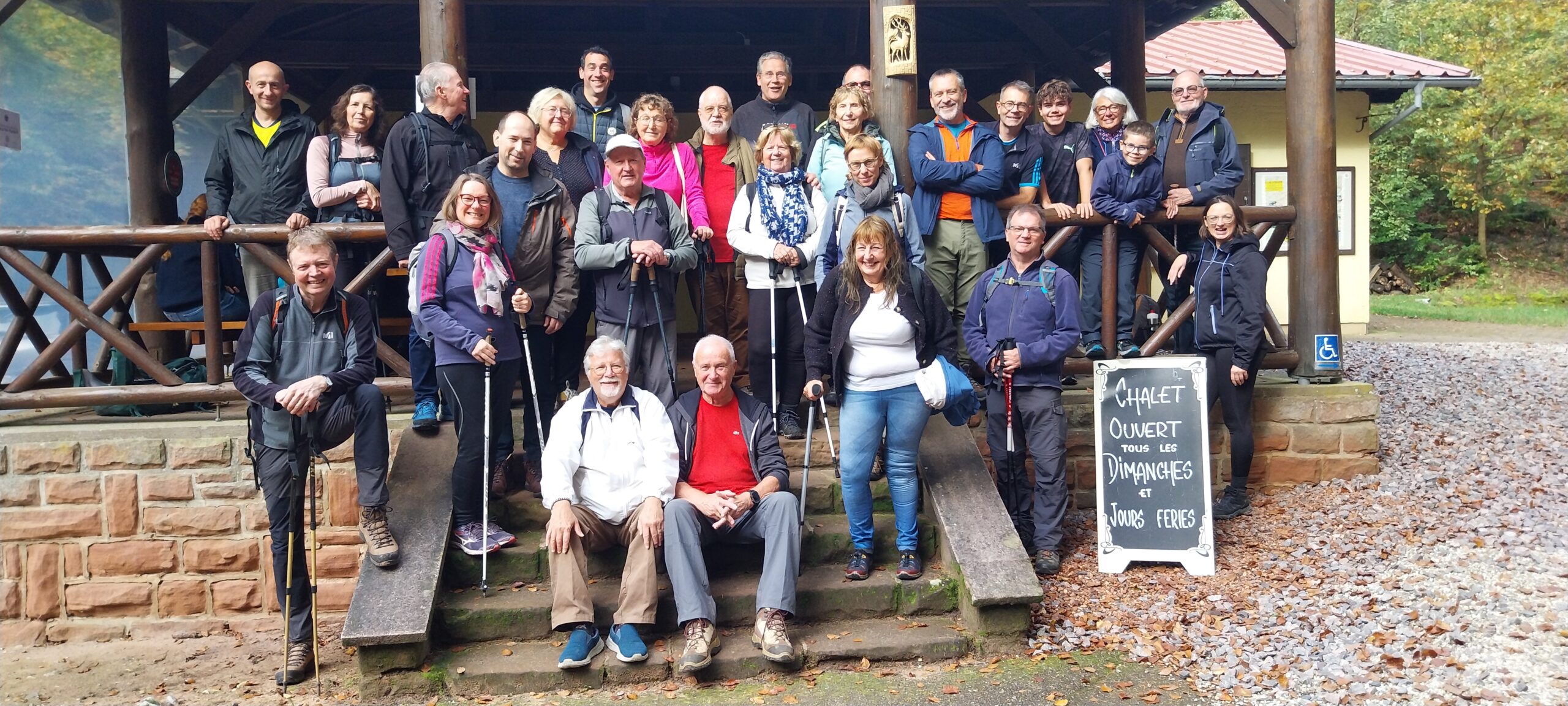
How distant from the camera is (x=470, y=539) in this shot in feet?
15.1

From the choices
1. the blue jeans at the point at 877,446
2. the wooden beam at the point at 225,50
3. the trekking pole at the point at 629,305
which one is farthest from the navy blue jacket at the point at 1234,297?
the wooden beam at the point at 225,50

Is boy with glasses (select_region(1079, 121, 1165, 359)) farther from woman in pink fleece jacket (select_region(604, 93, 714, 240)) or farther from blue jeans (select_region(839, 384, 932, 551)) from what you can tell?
woman in pink fleece jacket (select_region(604, 93, 714, 240))

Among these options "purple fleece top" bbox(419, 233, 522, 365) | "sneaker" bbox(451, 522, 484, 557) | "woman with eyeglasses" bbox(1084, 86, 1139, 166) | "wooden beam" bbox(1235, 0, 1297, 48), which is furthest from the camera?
"wooden beam" bbox(1235, 0, 1297, 48)

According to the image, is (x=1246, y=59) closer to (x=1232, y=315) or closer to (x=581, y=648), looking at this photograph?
(x=1232, y=315)

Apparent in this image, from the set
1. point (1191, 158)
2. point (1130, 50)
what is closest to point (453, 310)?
point (1191, 158)

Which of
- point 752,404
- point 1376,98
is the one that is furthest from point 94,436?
point 1376,98

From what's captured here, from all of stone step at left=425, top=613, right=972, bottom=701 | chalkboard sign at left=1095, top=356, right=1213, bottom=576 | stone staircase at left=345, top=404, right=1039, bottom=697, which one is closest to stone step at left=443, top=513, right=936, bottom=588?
stone staircase at left=345, top=404, right=1039, bottom=697

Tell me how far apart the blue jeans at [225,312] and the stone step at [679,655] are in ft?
10.4

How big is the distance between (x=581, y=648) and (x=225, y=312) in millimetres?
3690

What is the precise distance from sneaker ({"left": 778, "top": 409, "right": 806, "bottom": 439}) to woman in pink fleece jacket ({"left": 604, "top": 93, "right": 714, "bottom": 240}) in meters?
0.92

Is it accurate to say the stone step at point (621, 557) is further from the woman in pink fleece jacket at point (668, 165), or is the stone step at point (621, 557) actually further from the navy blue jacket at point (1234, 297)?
the navy blue jacket at point (1234, 297)

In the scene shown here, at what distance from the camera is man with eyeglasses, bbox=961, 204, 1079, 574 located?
4852 mm

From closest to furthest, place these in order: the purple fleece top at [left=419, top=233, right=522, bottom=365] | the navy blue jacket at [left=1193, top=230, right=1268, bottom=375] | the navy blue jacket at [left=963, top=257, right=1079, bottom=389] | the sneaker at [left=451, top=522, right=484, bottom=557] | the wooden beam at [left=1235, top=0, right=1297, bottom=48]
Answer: the purple fleece top at [left=419, top=233, right=522, bottom=365] → the sneaker at [left=451, top=522, right=484, bottom=557] → the navy blue jacket at [left=963, top=257, right=1079, bottom=389] → the navy blue jacket at [left=1193, top=230, right=1268, bottom=375] → the wooden beam at [left=1235, top=0, right=1297, bottom=48]

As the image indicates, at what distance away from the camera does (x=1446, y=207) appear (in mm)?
23328
